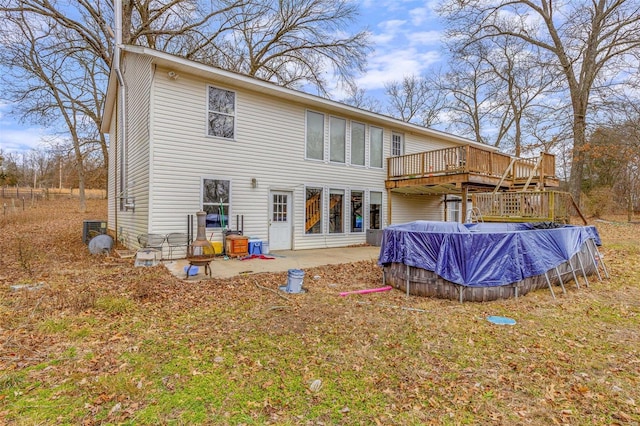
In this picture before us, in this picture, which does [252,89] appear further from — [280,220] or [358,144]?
[358,144]

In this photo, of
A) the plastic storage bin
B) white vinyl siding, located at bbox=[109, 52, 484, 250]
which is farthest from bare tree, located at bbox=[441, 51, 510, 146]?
the plastic storage bin

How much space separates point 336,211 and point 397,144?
4326 mm

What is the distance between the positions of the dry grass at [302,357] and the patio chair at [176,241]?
2.22 meters

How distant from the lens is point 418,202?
→ 14703 mm

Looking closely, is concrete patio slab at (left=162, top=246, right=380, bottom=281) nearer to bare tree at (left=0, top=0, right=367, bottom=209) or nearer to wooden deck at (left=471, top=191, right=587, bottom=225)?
wooden deck at (left=471, top=191, right=587, bottom=225)

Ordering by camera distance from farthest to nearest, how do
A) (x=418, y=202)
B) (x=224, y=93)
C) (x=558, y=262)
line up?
(x=418, y=202), (x=224, y=93), (x=558, y=262)

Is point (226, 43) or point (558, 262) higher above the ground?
point (226, 43)

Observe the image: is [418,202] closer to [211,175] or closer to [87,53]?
[211,175]

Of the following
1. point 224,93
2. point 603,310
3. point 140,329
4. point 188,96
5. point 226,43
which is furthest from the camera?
point 226,43

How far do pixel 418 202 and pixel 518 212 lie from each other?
519 centimetres

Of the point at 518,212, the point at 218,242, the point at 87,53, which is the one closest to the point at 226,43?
the point at 87,53

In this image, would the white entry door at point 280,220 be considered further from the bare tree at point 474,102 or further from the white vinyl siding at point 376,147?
the bare tree at point 474,102

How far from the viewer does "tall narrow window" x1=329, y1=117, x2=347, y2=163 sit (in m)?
11.6

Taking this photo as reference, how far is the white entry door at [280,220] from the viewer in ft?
33.4
